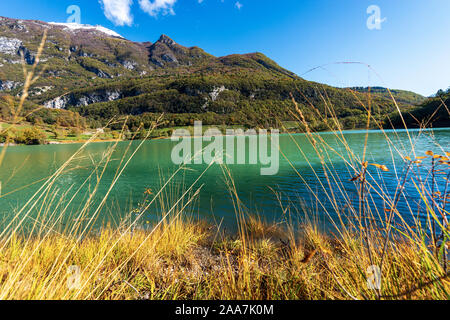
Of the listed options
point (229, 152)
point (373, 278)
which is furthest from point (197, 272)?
point (229, 152)

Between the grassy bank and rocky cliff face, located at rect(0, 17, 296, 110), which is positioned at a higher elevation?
rocky cliff face, located at rect(0, 17, 296, 110)

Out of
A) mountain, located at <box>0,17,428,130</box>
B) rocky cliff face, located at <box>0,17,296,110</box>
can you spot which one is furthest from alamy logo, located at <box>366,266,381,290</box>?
rocky cliff face, located at <box>0,17,296,110</box>

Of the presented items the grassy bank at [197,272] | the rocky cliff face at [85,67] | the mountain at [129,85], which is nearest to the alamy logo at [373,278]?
the grassy bank at [197,272]

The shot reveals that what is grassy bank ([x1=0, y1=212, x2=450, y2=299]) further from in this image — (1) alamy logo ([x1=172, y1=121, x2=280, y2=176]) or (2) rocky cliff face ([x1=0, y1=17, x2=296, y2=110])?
(2) rocky cliff face ([x1=0, y1=17, x2=296, y2=110])

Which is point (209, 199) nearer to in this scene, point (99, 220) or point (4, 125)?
point (99, 220)

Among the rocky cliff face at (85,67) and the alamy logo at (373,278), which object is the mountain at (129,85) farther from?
the alamy logo at (373,278)

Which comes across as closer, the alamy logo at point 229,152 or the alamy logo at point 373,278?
the alamy logo at point 373,278

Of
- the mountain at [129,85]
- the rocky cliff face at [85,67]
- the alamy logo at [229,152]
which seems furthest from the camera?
the rocky cliff face at [85,67]

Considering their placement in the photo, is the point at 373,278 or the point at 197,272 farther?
the point at 197,272

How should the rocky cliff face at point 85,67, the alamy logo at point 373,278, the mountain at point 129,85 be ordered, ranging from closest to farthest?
1. the alamy logo at point 373,278
2. the mountain at point 129,85
3. the rocky cliff face at point 85,67

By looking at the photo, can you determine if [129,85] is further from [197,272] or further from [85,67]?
[197,272]

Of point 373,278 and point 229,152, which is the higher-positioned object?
point 373,278
